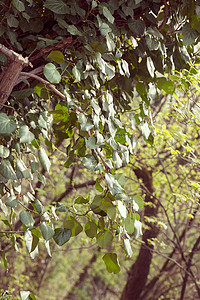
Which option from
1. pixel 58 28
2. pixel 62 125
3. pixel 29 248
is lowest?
pixel 29 248

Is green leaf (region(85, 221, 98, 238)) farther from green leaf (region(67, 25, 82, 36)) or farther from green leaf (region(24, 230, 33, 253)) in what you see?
green leaf (region(67, 25, 82, 36))

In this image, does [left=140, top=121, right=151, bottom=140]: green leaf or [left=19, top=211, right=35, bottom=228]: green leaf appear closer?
[left=19, top=211, right=35, bottom=228]: green leaf

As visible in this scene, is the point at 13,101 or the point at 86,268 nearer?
the point at 13,101

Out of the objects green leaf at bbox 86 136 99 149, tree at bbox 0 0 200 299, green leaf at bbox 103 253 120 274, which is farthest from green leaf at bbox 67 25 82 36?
green leaf at bbox 103 253 120 274

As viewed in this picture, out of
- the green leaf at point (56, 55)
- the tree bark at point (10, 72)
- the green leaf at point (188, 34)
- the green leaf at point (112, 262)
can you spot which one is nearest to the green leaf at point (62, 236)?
the green leaf at point (112, 262)

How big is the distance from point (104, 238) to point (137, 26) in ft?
2.57

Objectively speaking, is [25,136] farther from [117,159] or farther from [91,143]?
[117,159]

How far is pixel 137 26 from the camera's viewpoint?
4.47 ft

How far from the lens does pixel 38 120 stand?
1209 millimetres

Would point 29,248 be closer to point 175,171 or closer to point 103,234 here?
point 103,234

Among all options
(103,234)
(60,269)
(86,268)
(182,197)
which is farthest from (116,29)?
(60,269)

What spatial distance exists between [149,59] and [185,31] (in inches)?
6.6

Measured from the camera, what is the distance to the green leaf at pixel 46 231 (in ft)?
3.72

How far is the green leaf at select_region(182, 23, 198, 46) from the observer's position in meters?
1.38
